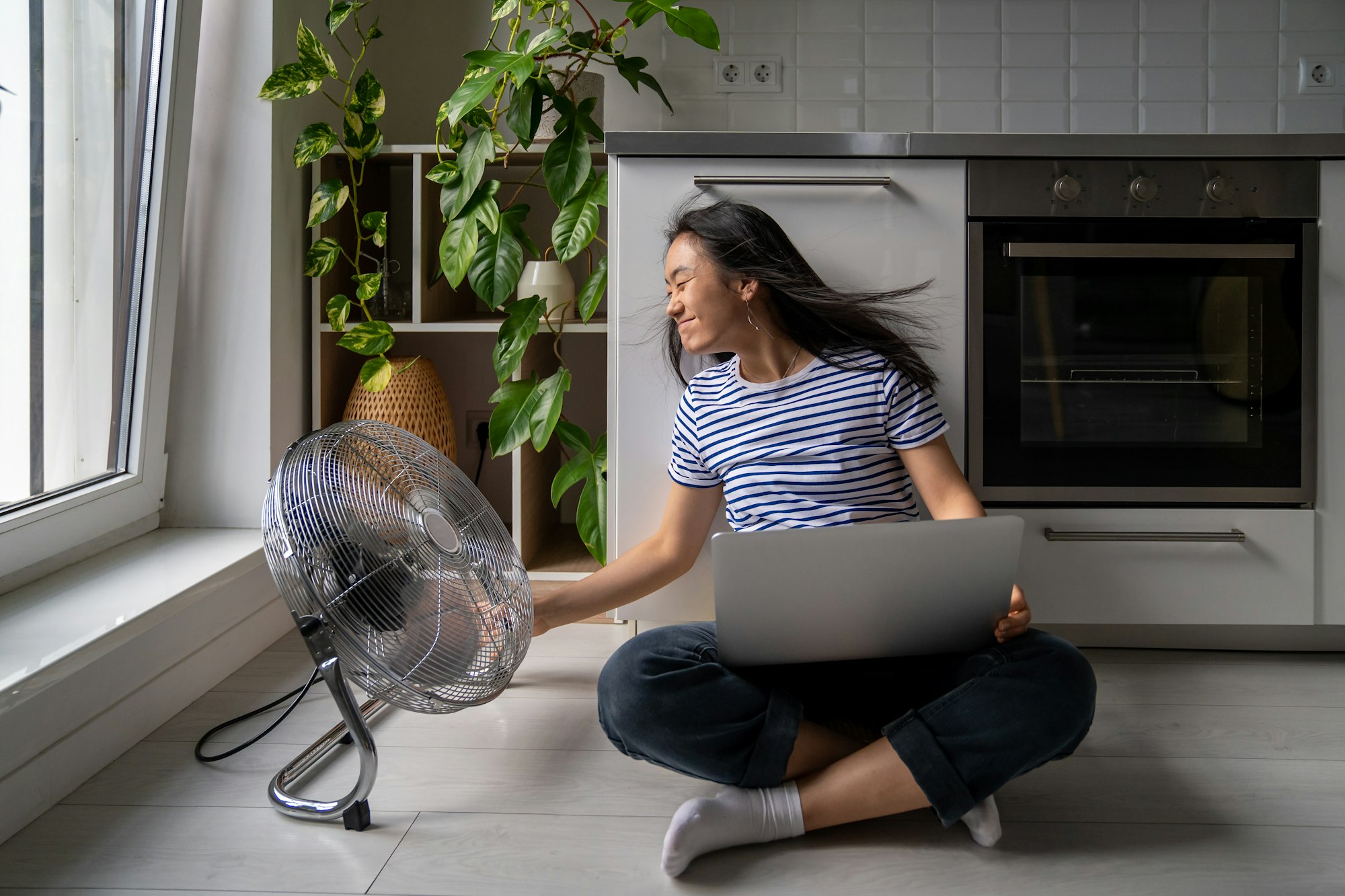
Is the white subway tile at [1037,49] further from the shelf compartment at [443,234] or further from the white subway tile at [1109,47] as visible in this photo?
the shelf compartment at [443,234]

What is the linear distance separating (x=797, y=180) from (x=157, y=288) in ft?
3.80

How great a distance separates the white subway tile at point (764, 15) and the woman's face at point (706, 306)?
3.52ft

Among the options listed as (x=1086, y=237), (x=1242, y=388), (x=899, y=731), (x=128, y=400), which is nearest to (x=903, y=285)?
(x=1086, y=237)

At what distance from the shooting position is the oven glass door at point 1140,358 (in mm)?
1545

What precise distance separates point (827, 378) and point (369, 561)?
0.67 metres

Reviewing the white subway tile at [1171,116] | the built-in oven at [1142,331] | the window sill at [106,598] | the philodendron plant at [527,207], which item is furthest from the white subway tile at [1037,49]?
the window sill at [106,598]

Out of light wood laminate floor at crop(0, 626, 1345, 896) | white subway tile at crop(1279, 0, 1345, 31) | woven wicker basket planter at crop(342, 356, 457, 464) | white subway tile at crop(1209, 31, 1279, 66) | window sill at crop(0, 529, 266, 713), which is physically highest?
white subway tile at crop(1279, 0, 1345, 31)

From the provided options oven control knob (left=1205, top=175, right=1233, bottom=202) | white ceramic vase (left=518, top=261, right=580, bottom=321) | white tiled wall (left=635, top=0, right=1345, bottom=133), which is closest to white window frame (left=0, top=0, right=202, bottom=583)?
white ceramic vase (left=518, top=261, right=580, bottom=321)

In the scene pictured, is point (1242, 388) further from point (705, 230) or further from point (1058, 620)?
point (705, 230)

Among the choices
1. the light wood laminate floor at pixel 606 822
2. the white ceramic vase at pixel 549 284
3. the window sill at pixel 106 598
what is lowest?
the light wood laminate floor at pixel 606 822

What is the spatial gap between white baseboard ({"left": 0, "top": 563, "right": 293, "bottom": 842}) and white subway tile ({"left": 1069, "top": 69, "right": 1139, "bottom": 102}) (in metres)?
2.03

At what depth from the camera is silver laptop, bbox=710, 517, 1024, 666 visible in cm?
101

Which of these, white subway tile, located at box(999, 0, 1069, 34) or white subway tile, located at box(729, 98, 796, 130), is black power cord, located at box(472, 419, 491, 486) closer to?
white subway tile, located at box(729, 98, 796, 130)

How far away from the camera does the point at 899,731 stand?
3.47 feet
